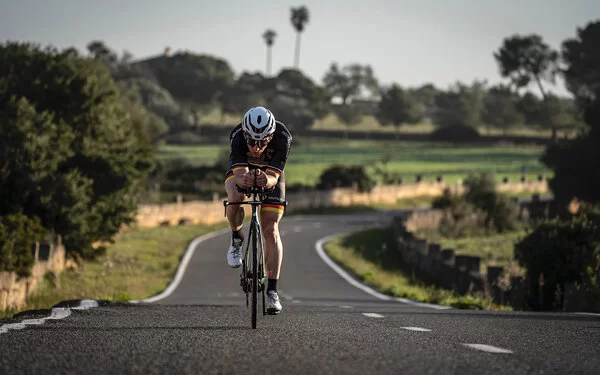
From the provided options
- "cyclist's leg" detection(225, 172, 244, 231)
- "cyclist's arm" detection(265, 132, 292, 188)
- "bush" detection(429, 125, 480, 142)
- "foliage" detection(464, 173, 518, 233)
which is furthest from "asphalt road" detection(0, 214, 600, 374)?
"bush" detection(429, 125, 480, 142)

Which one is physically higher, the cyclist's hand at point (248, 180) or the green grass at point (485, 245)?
the cyclist's hand at point (248, 180)

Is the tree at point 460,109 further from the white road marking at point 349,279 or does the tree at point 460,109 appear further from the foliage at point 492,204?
the white road marking at point 349,279

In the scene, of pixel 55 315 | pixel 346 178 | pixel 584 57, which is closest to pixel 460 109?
pixel 584 57

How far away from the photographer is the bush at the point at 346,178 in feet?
256

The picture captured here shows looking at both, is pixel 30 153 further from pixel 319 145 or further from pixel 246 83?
pixel 246 83

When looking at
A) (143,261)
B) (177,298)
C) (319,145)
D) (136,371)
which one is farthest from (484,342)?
(319,145)

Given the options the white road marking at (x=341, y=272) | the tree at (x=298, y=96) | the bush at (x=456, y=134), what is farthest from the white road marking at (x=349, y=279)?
the tree at (x=298, y=96)

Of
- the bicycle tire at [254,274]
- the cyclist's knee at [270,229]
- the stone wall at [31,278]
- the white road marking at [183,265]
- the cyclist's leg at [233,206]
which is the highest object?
the cyclist's leg at [233,206]

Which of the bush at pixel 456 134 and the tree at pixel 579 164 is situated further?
the bush at pixel 456 134

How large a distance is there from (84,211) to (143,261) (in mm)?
4260

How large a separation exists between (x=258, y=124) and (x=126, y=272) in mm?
22907

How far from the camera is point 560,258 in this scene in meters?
21.4

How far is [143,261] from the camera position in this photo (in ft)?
123

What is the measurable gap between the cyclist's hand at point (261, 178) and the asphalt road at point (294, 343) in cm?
139
